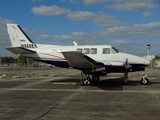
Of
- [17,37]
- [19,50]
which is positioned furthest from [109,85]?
[17,37]

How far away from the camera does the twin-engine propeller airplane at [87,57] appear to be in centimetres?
1473

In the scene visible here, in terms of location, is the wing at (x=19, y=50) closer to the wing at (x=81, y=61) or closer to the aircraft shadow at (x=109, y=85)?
the wing at (x=81, y=61)

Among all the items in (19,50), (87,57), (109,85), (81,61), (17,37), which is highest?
(17,37)

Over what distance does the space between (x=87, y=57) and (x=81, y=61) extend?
3.08 ft

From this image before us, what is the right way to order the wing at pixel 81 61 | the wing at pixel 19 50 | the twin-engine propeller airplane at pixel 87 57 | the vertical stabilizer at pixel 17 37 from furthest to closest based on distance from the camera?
1. the vertical stabilizer at pixel 17 37
2. the wing at pixel 19 50
3. the twin-engine propeller airplane at pixel 87 57
4. the wing at pixel 81 61

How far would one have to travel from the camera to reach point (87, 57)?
13.5m

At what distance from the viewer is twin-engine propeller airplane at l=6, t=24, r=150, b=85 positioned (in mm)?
14727

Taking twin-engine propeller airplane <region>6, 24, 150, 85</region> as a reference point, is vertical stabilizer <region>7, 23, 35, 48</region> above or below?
above

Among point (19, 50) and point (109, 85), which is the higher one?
point (19, 50)

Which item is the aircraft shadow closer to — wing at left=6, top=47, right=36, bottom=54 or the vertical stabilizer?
wing at left=6, top=47, right=36, bottom=54

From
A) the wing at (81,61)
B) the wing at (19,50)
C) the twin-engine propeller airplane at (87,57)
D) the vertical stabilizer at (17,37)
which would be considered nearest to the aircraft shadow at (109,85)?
the twin-engine propeller airplane at (87,57)

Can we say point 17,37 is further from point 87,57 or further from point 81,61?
point 87,57

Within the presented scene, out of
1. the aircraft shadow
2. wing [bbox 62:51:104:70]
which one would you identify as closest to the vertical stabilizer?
wing [bbox 62:51:104:70]

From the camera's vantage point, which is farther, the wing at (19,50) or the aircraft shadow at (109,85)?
the wing at (19,50)
